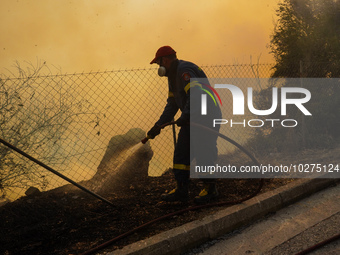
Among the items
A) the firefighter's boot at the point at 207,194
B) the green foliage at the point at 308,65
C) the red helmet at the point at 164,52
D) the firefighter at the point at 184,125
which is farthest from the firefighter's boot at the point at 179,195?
the green foliage at the point at 308,65

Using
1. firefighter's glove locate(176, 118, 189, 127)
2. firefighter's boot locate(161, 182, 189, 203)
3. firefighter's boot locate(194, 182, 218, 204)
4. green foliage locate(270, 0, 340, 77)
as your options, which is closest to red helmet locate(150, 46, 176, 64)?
firefighter's glove locate(176, 118, 189, 127)

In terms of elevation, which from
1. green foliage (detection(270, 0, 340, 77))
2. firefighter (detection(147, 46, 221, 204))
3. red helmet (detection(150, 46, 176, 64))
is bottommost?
firefighter (detection(147, 46, 221, 204))

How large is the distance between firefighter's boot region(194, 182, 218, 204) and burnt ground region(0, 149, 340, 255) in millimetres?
116

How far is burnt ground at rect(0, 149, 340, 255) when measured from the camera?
13.7 feet

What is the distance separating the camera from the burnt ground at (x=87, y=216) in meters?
4.19

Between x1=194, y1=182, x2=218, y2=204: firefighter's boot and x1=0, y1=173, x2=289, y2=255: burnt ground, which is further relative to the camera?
x1=194, y1=182, x2=218, y2=204: firefighter's boot

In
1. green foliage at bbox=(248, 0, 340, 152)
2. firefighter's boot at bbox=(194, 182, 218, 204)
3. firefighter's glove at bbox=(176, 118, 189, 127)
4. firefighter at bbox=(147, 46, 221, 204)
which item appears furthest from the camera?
green foliage at bbox=(248, 0, 340, 152)

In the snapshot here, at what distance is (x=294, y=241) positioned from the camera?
405 cm

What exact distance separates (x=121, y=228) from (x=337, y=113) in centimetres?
668

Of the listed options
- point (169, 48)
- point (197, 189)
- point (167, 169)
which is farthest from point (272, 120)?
point (169, 48)

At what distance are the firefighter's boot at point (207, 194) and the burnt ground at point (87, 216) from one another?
0.38 feet

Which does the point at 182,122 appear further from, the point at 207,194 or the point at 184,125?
the point at 207,194

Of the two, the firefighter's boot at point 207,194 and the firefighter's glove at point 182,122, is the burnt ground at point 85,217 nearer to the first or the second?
the firefighter's boot at point 207,194

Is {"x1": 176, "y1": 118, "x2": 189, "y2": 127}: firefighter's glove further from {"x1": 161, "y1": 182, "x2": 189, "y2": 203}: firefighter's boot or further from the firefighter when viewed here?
{"x1": 161, "y1": 182, "x2": 189, "y2": 203}: firefighter's boot
